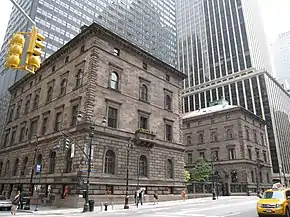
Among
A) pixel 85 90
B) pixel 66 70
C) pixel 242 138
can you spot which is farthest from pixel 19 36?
pixel 242 138

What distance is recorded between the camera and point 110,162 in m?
29.4

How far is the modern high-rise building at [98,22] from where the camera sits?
6631cm

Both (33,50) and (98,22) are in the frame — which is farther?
(98,22)

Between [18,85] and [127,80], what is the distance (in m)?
27.2

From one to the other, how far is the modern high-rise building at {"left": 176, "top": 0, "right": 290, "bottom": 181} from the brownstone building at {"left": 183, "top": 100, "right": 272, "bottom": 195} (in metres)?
34.7

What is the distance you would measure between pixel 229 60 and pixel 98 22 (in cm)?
7018

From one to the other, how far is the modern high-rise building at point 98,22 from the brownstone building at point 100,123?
87.3 ft

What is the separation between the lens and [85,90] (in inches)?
1177

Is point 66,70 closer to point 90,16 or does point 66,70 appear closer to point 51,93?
point 51,93

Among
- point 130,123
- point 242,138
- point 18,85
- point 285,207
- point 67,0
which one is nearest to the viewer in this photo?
point 285,207

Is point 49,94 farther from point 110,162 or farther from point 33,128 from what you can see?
point 110,162

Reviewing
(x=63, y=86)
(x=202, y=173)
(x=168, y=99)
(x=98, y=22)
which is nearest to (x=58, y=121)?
(x=63, y=86)

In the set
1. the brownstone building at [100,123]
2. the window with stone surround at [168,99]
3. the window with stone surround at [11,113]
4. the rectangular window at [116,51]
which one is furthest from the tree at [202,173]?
the window with stone surround at [11,113]

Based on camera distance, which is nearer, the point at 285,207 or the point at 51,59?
the point at 285,207
